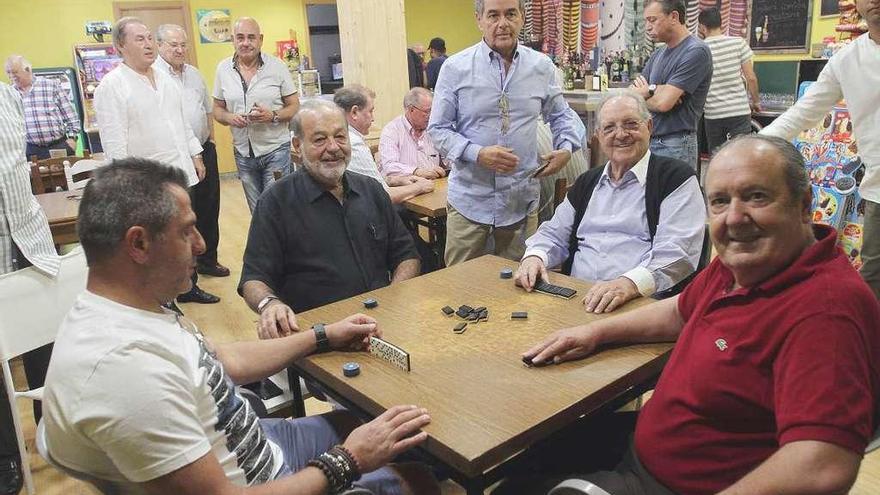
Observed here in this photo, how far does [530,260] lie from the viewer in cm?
219

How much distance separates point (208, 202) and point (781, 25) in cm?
512

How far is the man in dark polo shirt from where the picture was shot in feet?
7.56

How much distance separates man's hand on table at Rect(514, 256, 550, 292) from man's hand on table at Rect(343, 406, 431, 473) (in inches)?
31.1

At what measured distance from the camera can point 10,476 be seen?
2.48 m

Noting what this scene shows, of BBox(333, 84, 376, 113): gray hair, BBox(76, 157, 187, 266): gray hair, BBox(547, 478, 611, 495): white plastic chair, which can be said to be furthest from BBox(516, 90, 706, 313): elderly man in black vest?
BBox(333, 84, 376, 113): gray hair

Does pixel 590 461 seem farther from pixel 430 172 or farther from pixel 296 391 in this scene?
pixel 430 172

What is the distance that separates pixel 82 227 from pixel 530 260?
1388 millimetres

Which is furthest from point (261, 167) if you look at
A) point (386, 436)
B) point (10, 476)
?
point (386, 436)

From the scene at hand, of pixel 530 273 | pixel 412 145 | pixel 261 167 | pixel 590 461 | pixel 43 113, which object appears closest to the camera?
pixel 590 461

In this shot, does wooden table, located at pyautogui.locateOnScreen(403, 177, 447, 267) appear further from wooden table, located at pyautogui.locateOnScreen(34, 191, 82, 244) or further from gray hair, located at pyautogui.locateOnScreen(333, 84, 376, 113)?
wooden table, located at pyautogui.locateOnScreen(34, 191, 82, 244)

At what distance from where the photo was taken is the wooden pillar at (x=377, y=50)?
4918 millimetres

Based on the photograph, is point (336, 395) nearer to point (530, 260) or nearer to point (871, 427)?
point (530, 260)

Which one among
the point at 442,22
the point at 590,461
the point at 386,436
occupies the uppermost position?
the point at 442,22

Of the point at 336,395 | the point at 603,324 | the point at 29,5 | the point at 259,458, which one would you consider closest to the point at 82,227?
the point at 259,458
